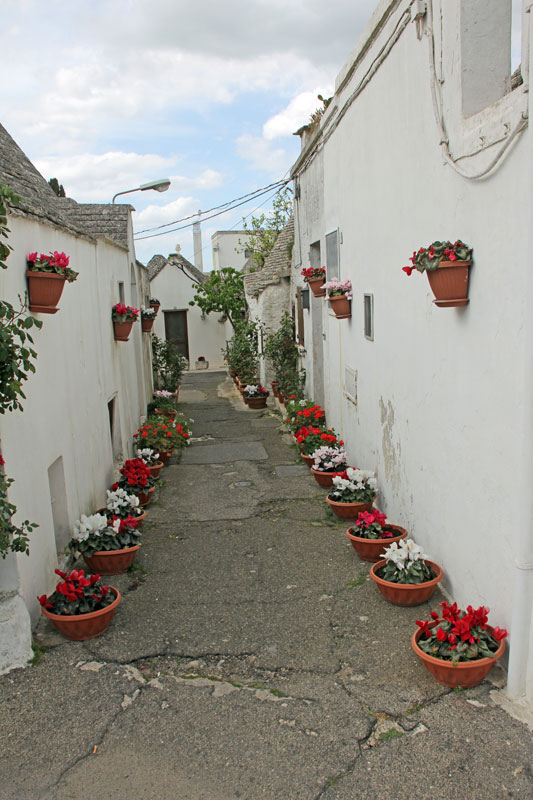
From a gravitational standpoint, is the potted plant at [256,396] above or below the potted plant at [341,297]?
below

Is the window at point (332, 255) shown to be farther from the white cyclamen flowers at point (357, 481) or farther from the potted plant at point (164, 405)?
the potted plant at point (164, 405)

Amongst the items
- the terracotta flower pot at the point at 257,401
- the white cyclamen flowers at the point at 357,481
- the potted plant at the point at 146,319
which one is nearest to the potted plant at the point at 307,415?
the white cyclamen flowers at the point at 357,481

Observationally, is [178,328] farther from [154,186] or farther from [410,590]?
[410,590]

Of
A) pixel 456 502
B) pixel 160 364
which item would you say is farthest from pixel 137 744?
pixel 160 364

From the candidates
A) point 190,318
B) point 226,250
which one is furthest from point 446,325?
point 226,250

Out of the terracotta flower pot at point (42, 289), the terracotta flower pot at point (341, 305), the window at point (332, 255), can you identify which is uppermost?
the window at point (332, 255)

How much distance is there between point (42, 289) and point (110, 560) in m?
2.50

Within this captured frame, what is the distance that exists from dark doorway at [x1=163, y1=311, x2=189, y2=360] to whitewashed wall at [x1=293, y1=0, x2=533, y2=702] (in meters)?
19.3

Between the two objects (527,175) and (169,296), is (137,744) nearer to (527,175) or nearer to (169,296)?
(527,175)

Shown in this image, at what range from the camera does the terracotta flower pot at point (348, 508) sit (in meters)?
6.80

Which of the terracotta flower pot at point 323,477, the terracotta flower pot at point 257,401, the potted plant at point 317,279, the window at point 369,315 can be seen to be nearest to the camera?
the window at point 369,315

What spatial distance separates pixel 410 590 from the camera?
473 centimetres

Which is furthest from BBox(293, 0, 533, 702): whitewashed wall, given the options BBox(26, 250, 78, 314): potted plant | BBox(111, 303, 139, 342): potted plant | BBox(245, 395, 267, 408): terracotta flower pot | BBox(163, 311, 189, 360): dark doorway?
BBox(163, 311, 189, 360): dark doorway

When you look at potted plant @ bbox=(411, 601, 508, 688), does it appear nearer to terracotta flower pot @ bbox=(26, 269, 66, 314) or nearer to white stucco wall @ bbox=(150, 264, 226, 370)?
terracotta flower pot @ bbox=(26, 269, 66, 314)
